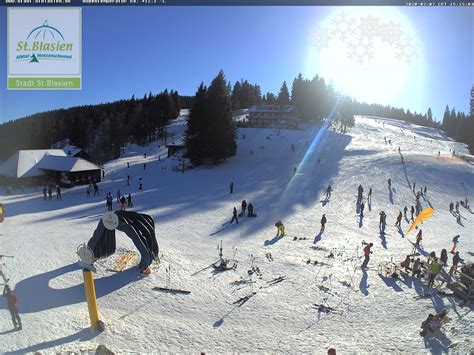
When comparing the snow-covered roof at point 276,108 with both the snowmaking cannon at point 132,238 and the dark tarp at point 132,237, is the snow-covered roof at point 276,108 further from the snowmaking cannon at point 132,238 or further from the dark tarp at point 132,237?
the dark tarp at point 132,237

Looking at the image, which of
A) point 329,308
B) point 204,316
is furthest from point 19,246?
point 329,308

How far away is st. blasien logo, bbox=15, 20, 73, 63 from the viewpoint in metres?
7.49

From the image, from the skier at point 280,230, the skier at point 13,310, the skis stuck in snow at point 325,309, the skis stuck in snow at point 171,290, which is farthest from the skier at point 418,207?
the skier at point 13,310

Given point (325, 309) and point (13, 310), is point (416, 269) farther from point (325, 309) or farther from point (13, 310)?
point (13, 310)

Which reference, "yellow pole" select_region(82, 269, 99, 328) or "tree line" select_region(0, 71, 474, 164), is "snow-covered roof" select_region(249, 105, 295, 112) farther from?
"yellow pole" select_region(82, 269, 99, 328)

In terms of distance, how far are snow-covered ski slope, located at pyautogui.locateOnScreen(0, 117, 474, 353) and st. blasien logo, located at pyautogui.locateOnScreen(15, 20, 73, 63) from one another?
6.61 meters

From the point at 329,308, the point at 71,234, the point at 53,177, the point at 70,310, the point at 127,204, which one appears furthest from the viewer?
the point at 53,177

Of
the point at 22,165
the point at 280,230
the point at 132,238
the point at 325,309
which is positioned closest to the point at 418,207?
the point at 280,230

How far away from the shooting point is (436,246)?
18.0 metres

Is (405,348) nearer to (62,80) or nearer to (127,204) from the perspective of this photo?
(62,80)

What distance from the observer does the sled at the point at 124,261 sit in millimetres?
12742

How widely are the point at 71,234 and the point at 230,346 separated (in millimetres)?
10653

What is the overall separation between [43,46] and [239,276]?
973 cm

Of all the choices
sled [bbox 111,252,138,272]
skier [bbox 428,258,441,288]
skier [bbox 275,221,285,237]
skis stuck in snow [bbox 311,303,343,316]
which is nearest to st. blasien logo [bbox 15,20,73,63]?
sled [bbox 111,252,138,272]
